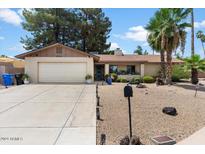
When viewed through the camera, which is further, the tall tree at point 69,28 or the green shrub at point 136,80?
the tall tree at point 69,28

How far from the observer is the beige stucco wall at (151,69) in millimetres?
29484

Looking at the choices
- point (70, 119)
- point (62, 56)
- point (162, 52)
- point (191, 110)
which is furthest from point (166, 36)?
point (70, 119)

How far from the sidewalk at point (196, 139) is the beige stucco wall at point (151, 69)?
75.6ft

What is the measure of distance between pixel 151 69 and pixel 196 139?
24188mm

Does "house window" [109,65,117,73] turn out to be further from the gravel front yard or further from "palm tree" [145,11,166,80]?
the gravel front yard

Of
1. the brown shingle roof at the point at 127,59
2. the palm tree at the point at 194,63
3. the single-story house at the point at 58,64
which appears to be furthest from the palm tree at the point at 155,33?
the single-story house at the point at 58,64

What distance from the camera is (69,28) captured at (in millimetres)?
35938

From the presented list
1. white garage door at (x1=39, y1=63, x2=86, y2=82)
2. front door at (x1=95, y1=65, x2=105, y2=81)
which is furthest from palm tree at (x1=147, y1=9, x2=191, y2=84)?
front door at (x1=95, y1=65, x2=105, y2=81)

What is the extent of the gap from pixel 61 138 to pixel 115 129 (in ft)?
5.67

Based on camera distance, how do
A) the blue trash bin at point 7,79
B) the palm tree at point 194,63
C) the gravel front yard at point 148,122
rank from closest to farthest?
1. the gravel front yard at point 148,122
2. the blue trash bin at point 7,79
3. the palm tree at point 194,63

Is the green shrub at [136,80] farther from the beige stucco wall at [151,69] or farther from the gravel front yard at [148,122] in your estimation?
the gravel front yard at [148,122]

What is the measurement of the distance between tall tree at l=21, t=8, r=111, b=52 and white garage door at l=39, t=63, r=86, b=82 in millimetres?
12038
